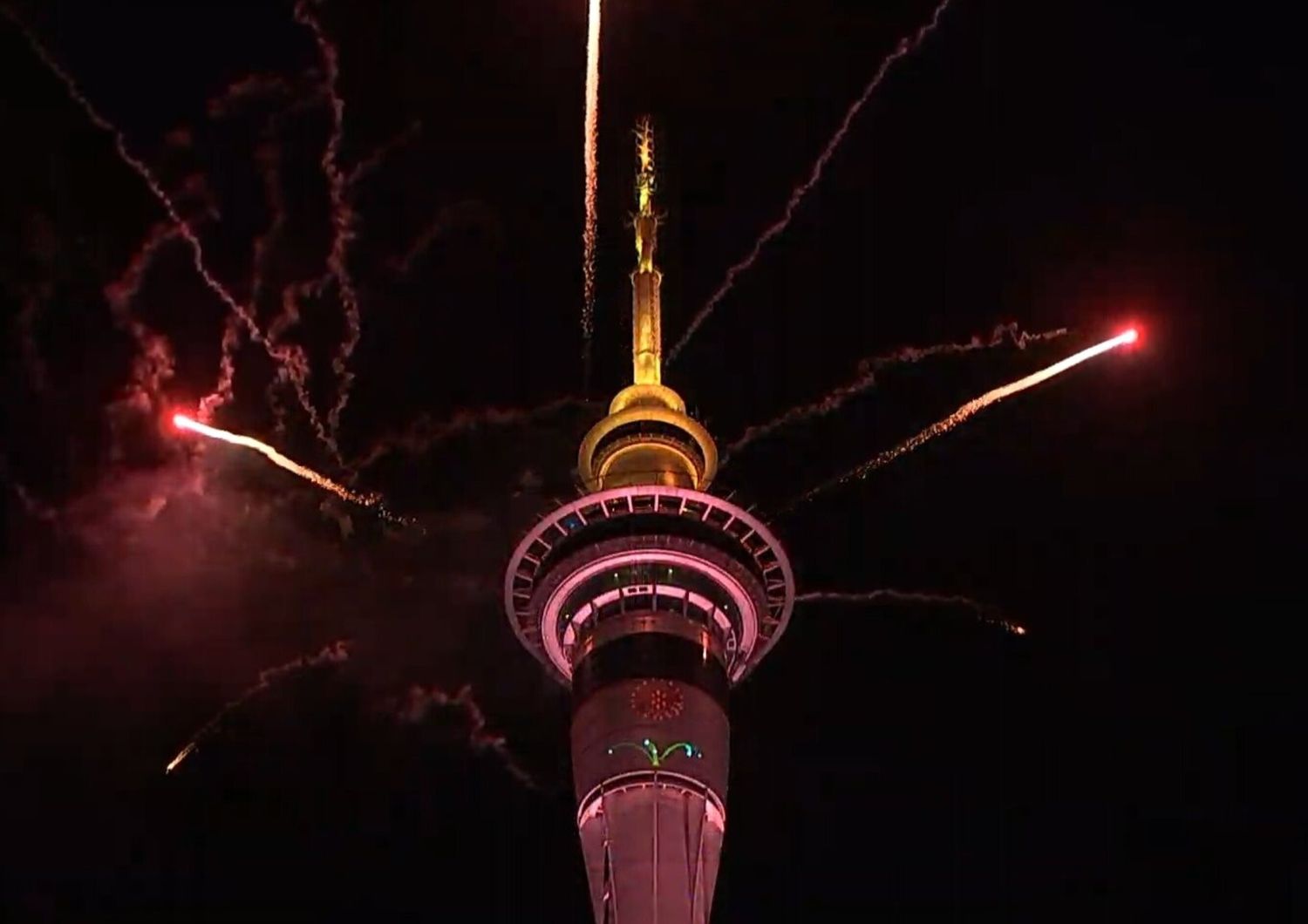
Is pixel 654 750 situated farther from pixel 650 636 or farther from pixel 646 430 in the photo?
pixel 646 430

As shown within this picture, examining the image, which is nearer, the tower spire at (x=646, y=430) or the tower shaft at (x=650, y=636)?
the tower shaft at (x=650, y=636)

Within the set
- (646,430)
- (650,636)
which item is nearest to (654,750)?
(650,636)

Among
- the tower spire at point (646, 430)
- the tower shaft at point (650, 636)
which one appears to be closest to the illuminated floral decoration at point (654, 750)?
the tower shaft at point (650, 636)

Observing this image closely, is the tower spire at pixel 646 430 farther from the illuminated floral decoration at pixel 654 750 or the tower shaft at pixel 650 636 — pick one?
the illuminated floral decoration at pixel 654 750

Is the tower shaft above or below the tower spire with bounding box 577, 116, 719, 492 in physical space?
below

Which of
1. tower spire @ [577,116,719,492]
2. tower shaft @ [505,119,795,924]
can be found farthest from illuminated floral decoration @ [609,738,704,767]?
tower spire @ [577,116,719,492]

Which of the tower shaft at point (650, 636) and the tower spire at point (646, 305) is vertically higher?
the tower spire at point (646, 305)

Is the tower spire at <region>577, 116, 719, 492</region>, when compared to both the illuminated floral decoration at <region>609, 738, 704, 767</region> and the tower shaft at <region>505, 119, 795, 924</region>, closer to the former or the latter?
the tower shaft at <region>505, 119, 795, 924</region>

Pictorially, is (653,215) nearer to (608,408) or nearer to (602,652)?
(608,408)

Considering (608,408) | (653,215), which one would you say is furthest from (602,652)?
(653,215)
